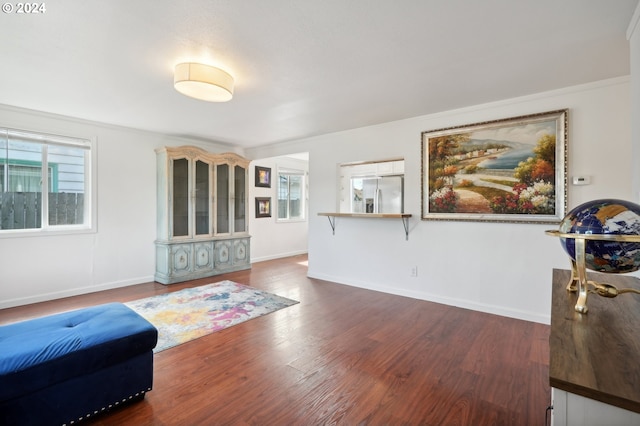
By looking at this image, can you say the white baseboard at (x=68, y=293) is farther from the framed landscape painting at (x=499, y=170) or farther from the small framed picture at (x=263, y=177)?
the framed landscape painting at (x=499, y=170)

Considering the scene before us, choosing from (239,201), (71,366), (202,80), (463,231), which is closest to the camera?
(71,366)

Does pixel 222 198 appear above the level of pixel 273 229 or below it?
above

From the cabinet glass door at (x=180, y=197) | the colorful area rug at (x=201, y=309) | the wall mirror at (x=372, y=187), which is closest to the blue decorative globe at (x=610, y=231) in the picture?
the colorful area rug at (x=201, y=309)

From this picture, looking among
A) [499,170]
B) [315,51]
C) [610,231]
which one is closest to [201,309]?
[315,51]

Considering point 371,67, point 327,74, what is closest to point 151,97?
point 327,74

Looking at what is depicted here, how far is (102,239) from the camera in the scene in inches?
171

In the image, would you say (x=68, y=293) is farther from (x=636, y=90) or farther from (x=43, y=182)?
(x=636, y=90)

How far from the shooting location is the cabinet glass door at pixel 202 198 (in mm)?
5062

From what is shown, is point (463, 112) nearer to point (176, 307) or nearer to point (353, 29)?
point (353, 29)

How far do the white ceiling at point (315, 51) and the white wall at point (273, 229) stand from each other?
3172 mm

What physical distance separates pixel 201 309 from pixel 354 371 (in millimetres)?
2086

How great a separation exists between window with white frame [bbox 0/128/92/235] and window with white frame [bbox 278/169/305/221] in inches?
149

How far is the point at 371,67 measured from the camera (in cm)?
251

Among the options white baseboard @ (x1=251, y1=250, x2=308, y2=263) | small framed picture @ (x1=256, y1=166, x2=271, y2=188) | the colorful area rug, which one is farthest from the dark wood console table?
small framed picture @ (x1=256, y1=166, x2=271, y2=188)
